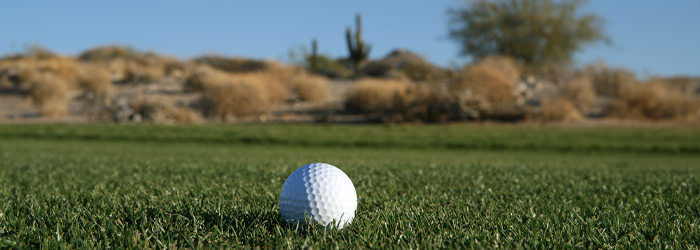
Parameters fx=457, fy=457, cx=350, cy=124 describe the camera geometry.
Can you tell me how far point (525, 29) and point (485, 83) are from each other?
Result: 444 inches

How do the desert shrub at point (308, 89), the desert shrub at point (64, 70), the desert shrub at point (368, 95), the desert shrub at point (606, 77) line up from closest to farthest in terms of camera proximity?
the desert shrub at point (368, 95) < the desert shrub at point (308, 89) < the desert shrub at point (606, 77) < the desert shrub at point (64, 70)

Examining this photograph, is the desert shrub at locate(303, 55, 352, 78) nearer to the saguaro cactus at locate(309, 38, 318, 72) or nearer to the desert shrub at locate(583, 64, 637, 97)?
the saguaro cactus at locate(309, 38, 318, 72)

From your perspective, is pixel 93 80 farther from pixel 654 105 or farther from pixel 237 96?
pixel 654 105

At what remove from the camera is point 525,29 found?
30.2 meters

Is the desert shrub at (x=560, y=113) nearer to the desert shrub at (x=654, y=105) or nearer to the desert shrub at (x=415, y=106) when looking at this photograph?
the desert shrub at (x=654, y=105)

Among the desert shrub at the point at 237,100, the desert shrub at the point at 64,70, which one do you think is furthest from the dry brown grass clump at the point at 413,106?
the desert shrub at the point at 64,70

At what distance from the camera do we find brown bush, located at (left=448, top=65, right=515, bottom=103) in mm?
21098

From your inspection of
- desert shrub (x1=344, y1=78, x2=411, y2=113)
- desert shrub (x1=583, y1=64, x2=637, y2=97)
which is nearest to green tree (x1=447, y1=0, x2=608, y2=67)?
desert shrub (x1=583, y1=64, x2=637, y2=97)

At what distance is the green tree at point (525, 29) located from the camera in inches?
1188

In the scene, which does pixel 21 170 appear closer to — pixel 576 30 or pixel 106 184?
pixel 106 184

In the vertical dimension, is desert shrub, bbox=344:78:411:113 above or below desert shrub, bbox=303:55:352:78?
below

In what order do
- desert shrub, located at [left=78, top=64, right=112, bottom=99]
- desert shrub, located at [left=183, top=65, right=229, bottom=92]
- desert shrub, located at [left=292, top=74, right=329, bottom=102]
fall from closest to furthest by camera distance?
desert shrub, located at [left=292, top=74, right=329, bottom=102], desert shrub, located at [left=183, top=65, right=229, bottom=92], desert shrub, located at [left=78, top=64, right=112, bottom=99]

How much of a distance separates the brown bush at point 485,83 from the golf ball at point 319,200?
61.8ft

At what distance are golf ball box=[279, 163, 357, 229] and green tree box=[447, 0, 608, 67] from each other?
29529mm
